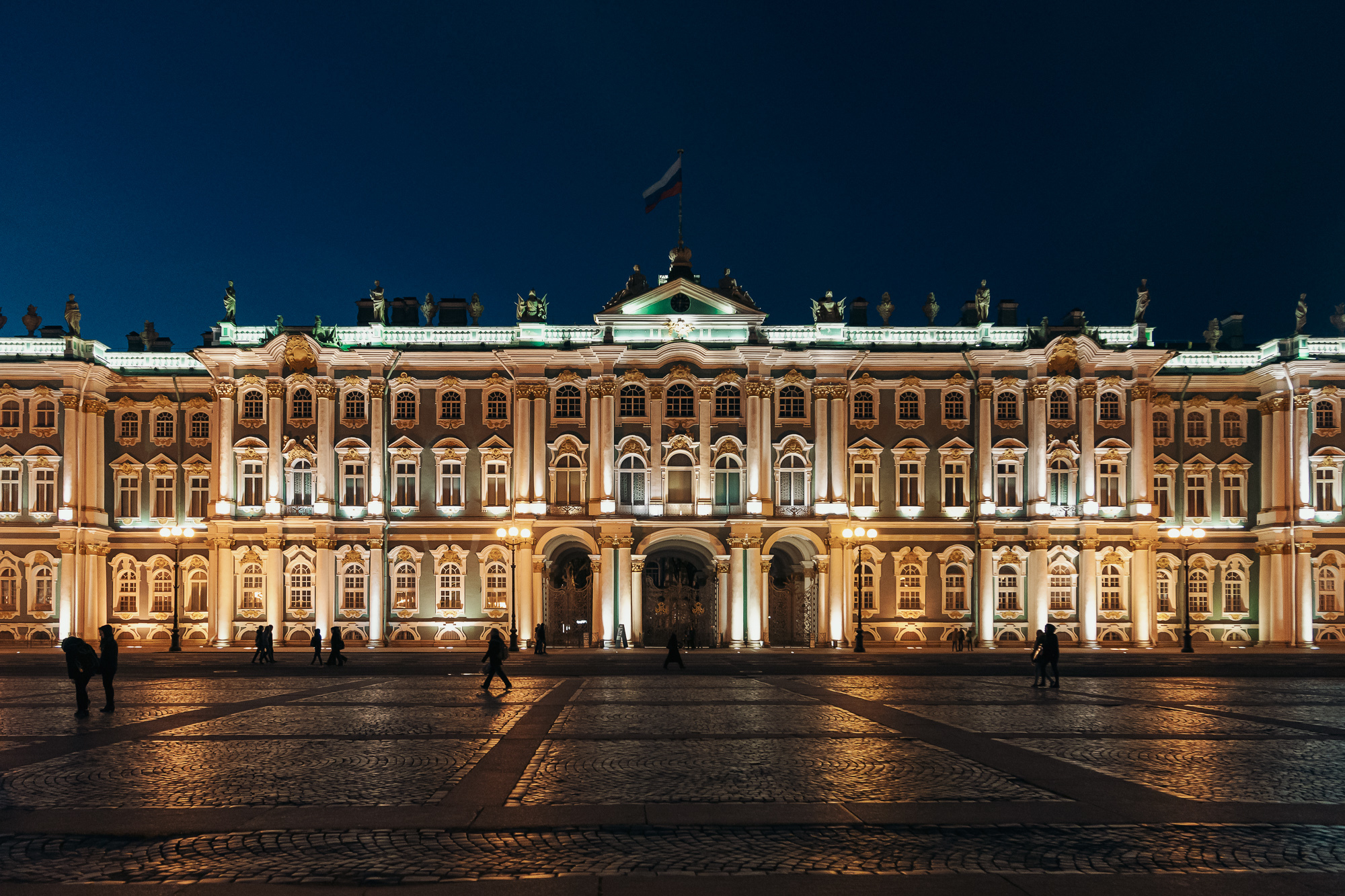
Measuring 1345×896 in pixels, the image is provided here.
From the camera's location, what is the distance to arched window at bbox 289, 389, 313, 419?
179 ft

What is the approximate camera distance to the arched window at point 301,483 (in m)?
54.5

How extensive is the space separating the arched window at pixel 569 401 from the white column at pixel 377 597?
1071 centimetres

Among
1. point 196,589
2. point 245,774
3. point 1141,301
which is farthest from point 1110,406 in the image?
point 245,774

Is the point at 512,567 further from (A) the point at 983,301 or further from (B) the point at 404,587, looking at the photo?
(A) the point at 983,301

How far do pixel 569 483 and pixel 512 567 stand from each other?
224 inches

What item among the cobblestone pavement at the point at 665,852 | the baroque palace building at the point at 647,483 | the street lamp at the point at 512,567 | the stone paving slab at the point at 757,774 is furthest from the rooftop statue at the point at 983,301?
the cobblestone pavement at the point at 665,852

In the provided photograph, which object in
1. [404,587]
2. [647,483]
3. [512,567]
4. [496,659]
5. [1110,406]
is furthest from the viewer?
[1110,406]

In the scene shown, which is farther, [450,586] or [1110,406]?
[1110,406]

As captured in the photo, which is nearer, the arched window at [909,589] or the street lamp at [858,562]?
the street lamp at [858,562]

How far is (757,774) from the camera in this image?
47.6 feet

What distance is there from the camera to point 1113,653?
48.5 metres

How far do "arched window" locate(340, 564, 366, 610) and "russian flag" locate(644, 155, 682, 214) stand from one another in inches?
886

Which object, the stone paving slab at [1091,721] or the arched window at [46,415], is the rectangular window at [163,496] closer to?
the arched window at [46,415]

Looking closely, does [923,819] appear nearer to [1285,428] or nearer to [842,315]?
[842,315]
